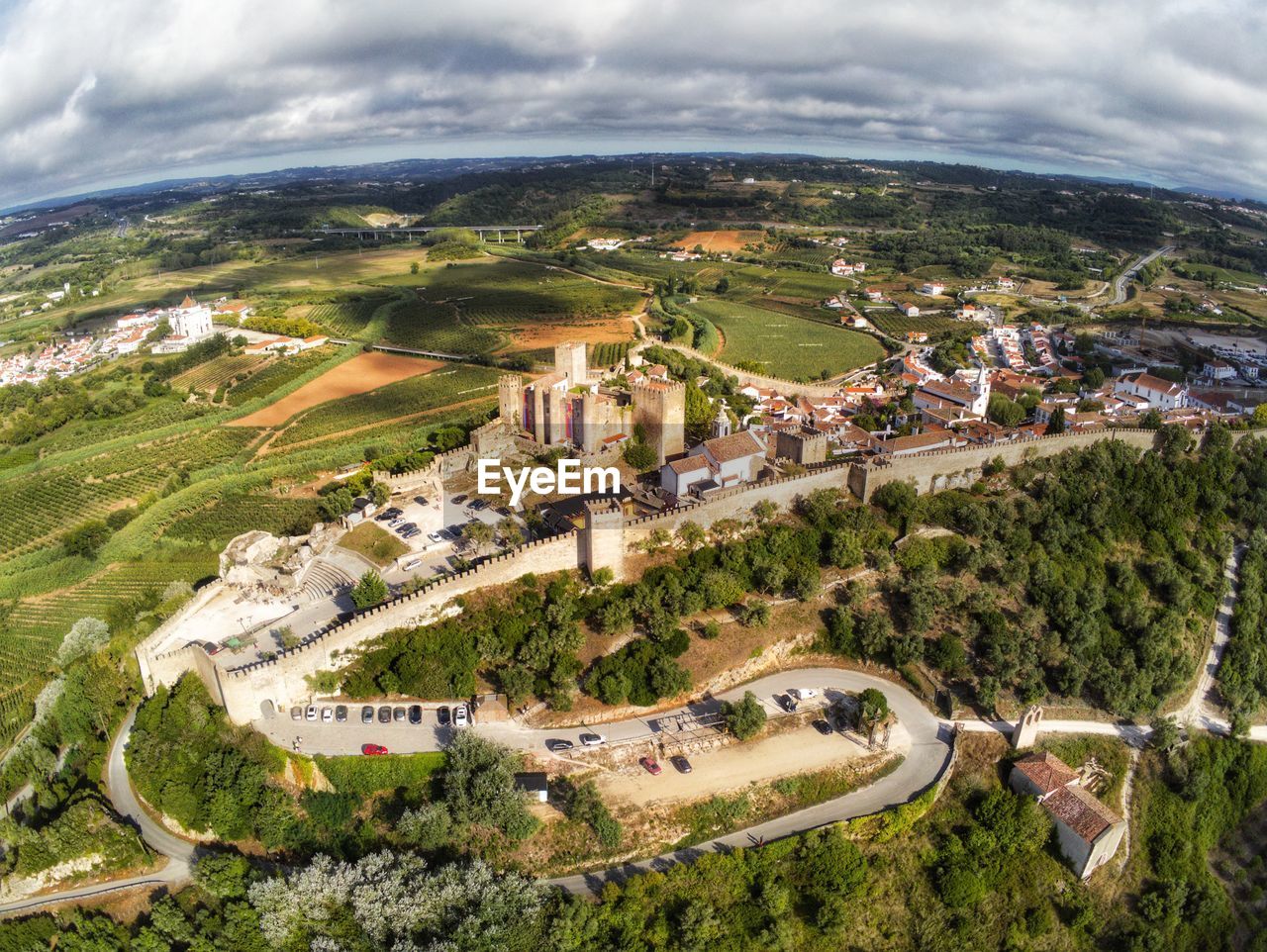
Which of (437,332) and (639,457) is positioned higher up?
(639,457)

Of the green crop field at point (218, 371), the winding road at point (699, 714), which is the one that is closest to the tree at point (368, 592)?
the winding road at point (699, 714)

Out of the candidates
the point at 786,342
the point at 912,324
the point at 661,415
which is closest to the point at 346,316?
the point at 786,342

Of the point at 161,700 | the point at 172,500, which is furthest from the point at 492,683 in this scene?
the point at 172,500

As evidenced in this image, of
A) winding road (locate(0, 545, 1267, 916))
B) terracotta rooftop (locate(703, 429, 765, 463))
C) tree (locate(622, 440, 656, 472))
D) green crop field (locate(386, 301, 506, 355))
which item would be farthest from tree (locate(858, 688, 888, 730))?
green crop field (locate(386, 301, 506, 355))

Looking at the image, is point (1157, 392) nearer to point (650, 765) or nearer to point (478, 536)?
point (650, 765)

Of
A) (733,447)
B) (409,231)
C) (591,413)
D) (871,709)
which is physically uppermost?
(409,231)

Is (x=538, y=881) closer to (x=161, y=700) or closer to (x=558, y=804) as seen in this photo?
(x=558, y=804)

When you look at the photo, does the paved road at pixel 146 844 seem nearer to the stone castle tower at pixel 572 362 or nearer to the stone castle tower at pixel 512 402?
the stone castle tower at pixel 512 402
